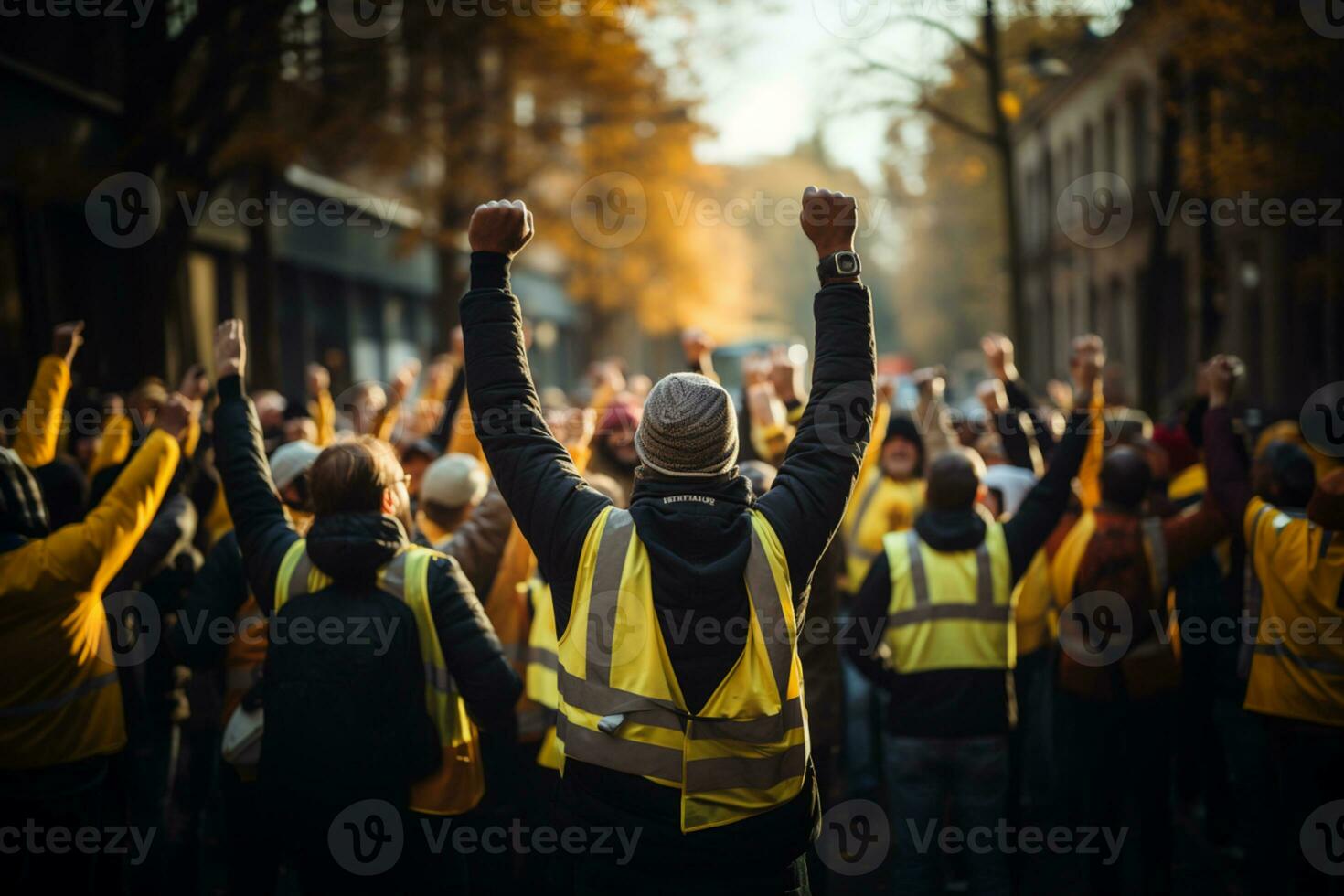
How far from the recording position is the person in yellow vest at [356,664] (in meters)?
3.67

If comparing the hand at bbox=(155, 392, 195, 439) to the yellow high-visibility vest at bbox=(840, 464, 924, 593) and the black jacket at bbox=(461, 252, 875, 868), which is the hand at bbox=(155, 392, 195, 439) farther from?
the yellow high-visibility vest at bbox=(840, 464, 924, 593)

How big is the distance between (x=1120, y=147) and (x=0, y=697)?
32.6m

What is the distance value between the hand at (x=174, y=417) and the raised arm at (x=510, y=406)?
1.66 metres

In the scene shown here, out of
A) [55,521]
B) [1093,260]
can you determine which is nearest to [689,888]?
[55,521]

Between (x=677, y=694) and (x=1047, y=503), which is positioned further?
(x=1047, y=503)

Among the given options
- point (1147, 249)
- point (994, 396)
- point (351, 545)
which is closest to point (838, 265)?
point (351, 545)

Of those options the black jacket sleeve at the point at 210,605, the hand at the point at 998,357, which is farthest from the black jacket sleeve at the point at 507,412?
the hand at the point at 998,357

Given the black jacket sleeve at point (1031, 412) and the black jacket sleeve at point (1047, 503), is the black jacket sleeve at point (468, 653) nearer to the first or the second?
the black jacket sleeve at point (1047, 503)

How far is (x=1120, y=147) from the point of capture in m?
32.8

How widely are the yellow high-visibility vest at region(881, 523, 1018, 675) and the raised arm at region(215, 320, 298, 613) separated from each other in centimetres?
254

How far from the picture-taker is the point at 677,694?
118 inches

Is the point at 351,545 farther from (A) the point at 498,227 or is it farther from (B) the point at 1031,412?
(B) the point at 1031,412

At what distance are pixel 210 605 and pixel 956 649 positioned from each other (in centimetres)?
284

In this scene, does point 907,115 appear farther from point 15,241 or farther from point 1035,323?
point 1035,323
